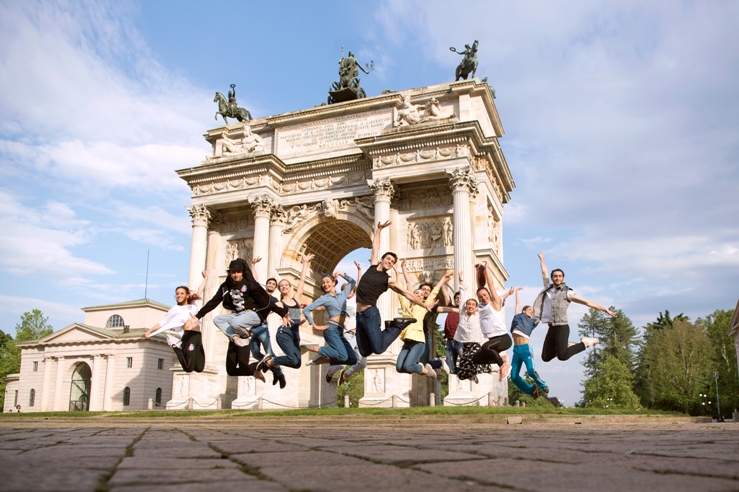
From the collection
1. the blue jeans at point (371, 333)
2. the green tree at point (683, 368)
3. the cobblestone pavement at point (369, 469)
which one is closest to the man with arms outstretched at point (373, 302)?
the blue jeans at point (371, 333)

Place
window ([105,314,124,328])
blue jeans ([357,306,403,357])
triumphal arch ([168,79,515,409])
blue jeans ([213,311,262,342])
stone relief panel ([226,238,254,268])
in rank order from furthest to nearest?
window ([105,314,124,328])
stone relief panel ([226,238,254,268])
triumphal arch ([168,79,515,409])
blue jeans ([213,311,262,342])
blue jeans ([357,306,403,357])

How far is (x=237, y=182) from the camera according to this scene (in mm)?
35656

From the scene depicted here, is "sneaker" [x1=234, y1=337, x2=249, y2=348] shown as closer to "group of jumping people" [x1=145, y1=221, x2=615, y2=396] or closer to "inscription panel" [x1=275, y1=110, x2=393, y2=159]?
"group of jumping people" [x1=145, y1=221, x2=615, y2=396]

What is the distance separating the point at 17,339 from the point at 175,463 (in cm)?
8547

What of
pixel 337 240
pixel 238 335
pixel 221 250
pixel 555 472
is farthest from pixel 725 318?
pixel 555 472

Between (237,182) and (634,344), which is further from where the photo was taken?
(634,344)

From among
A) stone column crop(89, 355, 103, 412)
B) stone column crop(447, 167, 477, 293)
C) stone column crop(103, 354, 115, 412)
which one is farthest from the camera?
stone column crop(89, 355, 103, 412)

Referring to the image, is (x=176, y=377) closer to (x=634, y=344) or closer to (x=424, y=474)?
(x=424, y=474)

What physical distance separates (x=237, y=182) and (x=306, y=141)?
14.7ft

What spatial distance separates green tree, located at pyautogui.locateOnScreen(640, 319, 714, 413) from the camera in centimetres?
5741

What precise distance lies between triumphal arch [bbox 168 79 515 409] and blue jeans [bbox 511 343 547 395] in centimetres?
1365

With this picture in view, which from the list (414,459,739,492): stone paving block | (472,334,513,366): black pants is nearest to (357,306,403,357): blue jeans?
(472,334,513,366): black pants

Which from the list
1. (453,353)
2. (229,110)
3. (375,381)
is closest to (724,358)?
(375,381)

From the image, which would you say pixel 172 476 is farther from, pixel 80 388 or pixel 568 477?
pixel 80 388
